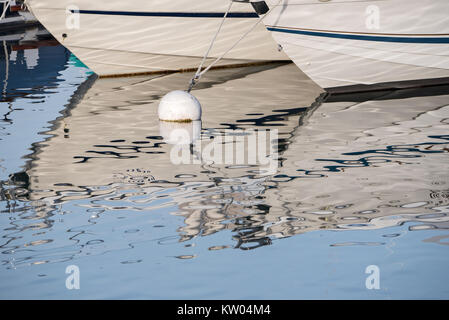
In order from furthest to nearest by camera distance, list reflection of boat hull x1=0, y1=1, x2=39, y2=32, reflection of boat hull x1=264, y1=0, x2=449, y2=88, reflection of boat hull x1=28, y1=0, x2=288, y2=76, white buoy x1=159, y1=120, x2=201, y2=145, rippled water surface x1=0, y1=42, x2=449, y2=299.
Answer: reflection of boat hull x1=0, y1=1, x2=39, y2=32
reflection of boat hull x1=28, y1=0, x2=288, y2=76
reflection of boat hull x1=264, y1=0, x2=449, y2=88
white buoy x1=159, y1=120, x2=201, y2=145
rippled water surface x1=0, y1=42, x2=449, y2=299

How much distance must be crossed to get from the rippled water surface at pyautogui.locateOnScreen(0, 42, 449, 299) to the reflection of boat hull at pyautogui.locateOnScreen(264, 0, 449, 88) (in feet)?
2.01

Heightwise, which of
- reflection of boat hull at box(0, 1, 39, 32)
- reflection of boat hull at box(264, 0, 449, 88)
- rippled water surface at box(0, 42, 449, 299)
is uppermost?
reflection of boat hull at box(0, 1, 39, 32)

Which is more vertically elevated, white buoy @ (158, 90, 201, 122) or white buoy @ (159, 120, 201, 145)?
white buoy @ (158, 90, 201, 122)

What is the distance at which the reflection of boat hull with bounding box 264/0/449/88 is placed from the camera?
10641 millimetres

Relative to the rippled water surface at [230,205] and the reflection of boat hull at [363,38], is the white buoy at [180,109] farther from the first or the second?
the reflection of boat hull at [363,38]

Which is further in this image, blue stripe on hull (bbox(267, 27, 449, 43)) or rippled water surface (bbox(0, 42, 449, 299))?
blue stripe on hull (bbox(267, 27, 449, 43))

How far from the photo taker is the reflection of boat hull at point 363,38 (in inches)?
419

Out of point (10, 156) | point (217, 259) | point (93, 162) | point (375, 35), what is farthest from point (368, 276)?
point (375, 35)

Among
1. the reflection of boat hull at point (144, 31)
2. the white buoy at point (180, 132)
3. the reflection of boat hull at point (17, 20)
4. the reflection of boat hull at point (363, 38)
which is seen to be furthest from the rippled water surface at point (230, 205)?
the reflection of boat hull at point (17, 20)

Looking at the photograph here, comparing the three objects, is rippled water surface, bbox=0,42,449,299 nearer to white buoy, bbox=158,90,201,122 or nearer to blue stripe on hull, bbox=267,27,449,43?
white buoy, bbox=158,90,201,122

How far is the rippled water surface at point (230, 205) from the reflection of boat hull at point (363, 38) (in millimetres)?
613

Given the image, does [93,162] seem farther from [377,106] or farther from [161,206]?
[377,106]

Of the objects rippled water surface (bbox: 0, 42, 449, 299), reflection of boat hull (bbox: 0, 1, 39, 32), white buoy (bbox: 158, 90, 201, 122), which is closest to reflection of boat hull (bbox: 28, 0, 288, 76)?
rippled water surface (bbox: 0, 42, 449, 299)

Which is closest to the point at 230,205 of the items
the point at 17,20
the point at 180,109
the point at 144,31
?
the point at 180,109
